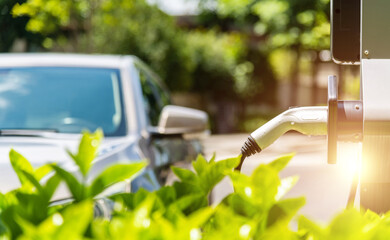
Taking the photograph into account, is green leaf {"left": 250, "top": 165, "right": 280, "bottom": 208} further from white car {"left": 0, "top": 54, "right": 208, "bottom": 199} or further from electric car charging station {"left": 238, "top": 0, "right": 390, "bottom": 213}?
white car {"left": 0, "top": 54, "right": 208, "bottom": 199}

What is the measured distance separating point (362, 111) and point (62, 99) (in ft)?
10.1

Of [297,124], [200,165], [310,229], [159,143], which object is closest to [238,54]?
[159,143]

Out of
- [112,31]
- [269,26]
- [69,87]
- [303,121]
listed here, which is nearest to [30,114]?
[69,87]

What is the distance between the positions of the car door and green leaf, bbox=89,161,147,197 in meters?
2.92

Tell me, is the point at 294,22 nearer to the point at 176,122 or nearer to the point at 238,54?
the point at 238,54

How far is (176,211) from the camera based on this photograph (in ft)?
3.57

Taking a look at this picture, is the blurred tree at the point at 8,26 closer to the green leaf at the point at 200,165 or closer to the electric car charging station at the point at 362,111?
the electric car charging station at the point at 362,111

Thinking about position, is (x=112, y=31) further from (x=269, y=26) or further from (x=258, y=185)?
(x=258, y=185)

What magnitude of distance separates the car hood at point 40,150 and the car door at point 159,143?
12.0 inches

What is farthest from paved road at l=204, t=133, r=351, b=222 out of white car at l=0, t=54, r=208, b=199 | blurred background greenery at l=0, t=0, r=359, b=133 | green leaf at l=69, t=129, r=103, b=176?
blurred background greenery at l=0, t=0, r=359, b=133

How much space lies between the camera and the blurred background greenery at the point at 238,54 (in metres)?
26.0

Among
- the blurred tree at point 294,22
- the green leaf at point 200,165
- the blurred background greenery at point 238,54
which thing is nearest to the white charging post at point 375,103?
the green leaf at point 200,165

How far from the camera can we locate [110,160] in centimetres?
344

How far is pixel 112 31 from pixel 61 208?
23734 millimetres
